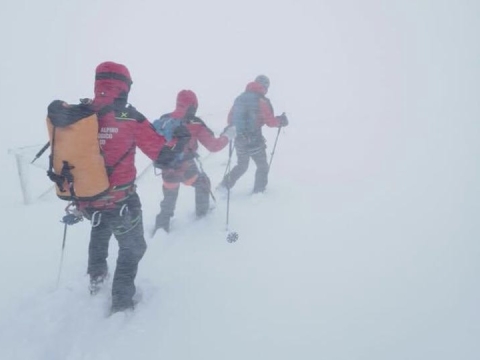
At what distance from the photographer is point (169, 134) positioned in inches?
196

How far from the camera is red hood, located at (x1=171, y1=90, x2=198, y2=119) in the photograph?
5.13m

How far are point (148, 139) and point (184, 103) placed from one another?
1675 mm

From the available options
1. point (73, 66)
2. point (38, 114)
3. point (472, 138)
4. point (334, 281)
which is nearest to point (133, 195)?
point (334, 281)

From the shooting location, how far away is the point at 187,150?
543 centimetres

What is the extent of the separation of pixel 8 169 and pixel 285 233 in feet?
26.6

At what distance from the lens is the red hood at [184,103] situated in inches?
202

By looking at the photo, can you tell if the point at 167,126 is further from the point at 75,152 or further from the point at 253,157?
the point at 253,157

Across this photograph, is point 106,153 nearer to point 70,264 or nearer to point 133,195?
point 133,195

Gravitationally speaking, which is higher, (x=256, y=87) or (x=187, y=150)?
(x=256, y=87)

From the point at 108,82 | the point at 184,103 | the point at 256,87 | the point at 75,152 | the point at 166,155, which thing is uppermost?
the point at 108,82

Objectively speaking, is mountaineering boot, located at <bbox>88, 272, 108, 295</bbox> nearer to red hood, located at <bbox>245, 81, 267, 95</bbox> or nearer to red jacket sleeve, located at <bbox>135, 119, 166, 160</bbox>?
red jacket sleeve, located at <bbox>135, 119, 166, 160</bbox>

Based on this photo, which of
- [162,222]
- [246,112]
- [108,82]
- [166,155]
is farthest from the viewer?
[246,112]

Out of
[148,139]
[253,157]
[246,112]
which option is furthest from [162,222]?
[246,112]

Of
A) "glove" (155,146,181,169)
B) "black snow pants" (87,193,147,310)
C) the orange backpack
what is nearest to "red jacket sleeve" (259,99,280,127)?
"glove" (155,146,181,169)
